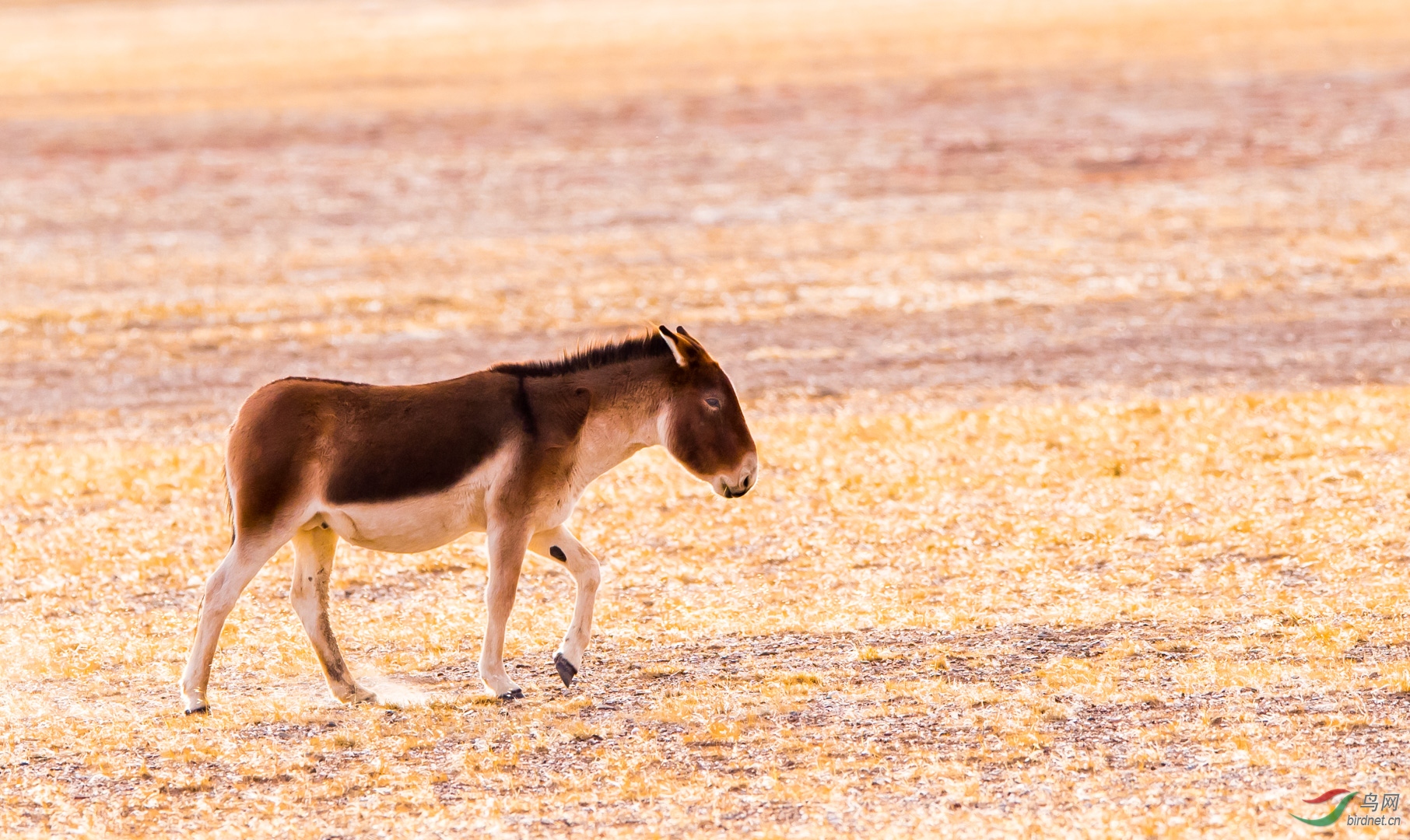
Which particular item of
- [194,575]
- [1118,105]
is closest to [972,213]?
[1118,105]

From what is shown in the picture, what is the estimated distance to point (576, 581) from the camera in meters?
8.47

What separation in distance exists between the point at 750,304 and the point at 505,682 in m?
12.4

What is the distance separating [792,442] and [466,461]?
665 centimetres

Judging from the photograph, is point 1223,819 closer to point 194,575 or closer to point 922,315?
point 194,575

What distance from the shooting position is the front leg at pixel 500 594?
8.06m

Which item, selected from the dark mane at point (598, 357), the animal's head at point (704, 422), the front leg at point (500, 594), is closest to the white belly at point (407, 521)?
the front leg at point (500, 594)

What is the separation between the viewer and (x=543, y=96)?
37.2 m

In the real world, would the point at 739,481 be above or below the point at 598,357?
below

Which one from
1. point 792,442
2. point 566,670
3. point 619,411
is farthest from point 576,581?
point 792,442

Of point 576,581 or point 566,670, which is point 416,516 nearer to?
point 576,581

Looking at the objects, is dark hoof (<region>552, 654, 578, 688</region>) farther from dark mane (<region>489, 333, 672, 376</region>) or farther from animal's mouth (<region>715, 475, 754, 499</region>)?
dark mane (<region>489, 333, 672, 376</region>)
